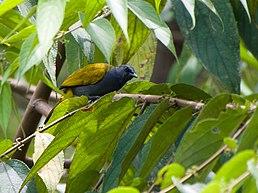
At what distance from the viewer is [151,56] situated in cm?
214

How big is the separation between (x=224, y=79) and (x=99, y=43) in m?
0.46

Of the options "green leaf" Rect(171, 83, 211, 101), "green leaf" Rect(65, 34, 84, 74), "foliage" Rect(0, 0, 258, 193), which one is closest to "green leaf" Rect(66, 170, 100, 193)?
"foliage" Rect(0, 0, 258, 193)

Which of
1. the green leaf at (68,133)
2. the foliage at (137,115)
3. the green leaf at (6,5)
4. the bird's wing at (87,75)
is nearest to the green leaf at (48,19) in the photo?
the foliage at (137,115)

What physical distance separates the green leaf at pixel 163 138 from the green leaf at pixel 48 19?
0.94 feet

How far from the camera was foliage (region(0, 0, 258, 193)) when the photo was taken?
44.2 inches

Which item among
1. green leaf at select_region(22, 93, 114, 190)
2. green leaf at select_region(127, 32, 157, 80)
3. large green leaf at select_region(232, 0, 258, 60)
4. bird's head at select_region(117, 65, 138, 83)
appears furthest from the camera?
bird's head at select_region(117, 65, 138, 83)

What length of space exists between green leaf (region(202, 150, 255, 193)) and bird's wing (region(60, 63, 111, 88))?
1386 mm

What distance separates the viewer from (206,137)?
118 cm

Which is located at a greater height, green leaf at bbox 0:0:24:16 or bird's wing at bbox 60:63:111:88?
green leaf at bbox 0:0:24:16

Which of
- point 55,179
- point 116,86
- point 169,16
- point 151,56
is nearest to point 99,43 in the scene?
point 55,179

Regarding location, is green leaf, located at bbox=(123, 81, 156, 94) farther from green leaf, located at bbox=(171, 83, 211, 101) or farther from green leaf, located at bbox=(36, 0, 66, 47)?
green leaf, located at bbox=(36, 0, 66, 47)

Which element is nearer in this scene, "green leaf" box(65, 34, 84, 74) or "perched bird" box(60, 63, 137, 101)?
"green leaf" box(65, 34, 84, 74)

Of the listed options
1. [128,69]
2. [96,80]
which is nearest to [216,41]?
[128,69]

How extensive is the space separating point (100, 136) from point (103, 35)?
0.26m
